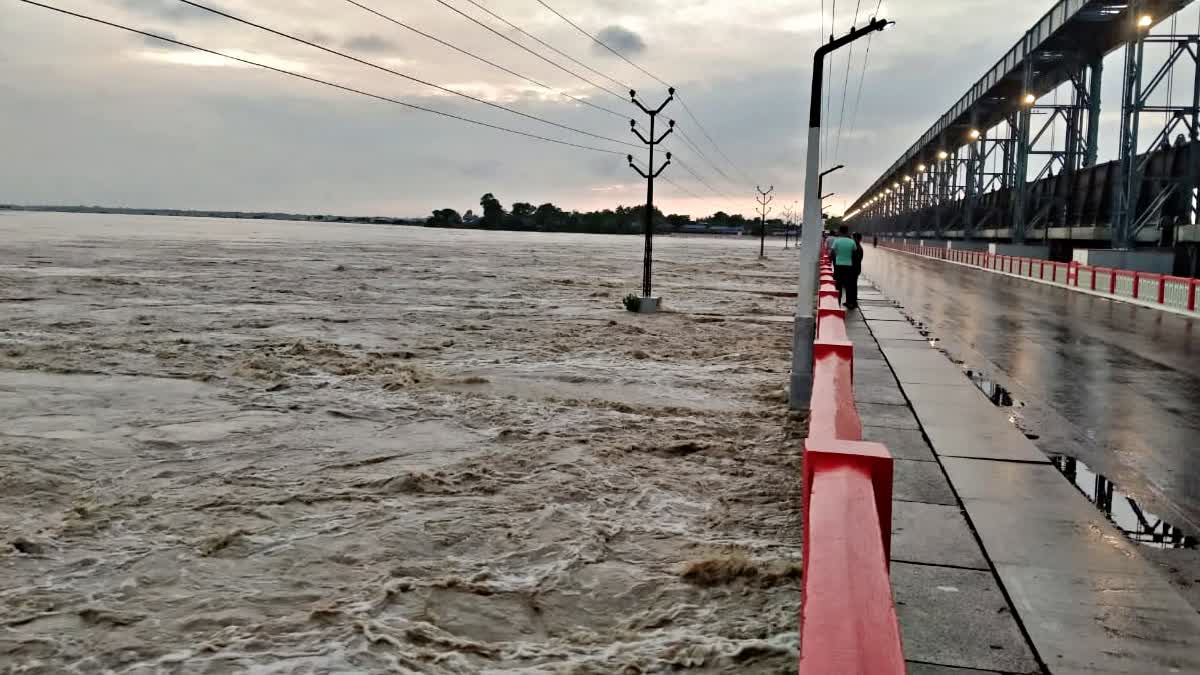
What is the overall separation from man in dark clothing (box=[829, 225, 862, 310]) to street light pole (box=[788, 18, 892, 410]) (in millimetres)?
9180

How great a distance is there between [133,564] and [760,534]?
4936 millimetres

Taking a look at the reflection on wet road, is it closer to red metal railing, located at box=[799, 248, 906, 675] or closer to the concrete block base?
red metal railing, located at box=[799, 248, 906, 675]

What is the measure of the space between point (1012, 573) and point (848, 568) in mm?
2899

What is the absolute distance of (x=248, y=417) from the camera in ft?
39.4

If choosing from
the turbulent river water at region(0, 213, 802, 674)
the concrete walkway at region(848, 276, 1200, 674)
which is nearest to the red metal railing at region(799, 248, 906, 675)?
the concrete walkway at region(848, 276, 1200, 674)

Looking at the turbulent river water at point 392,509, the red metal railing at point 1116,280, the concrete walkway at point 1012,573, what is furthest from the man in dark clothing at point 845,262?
the concrete walkway at point 1012,573

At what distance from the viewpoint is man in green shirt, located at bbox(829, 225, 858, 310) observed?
73.1ft

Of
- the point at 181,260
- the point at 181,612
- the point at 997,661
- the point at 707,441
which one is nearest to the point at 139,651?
the point at 181,612

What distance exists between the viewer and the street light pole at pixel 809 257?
1139 cm

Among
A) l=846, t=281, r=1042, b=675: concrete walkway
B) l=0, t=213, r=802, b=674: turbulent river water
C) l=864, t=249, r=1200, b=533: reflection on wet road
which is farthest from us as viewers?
l=864, t=249, r=1200, b=533: reflection on wet road

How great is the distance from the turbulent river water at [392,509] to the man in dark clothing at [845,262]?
4527mm

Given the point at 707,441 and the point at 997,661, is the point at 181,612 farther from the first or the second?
the point at 707,441

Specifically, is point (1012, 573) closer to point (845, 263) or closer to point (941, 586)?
point (941, 586)

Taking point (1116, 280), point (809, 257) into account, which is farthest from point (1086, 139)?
point (809, 257)
